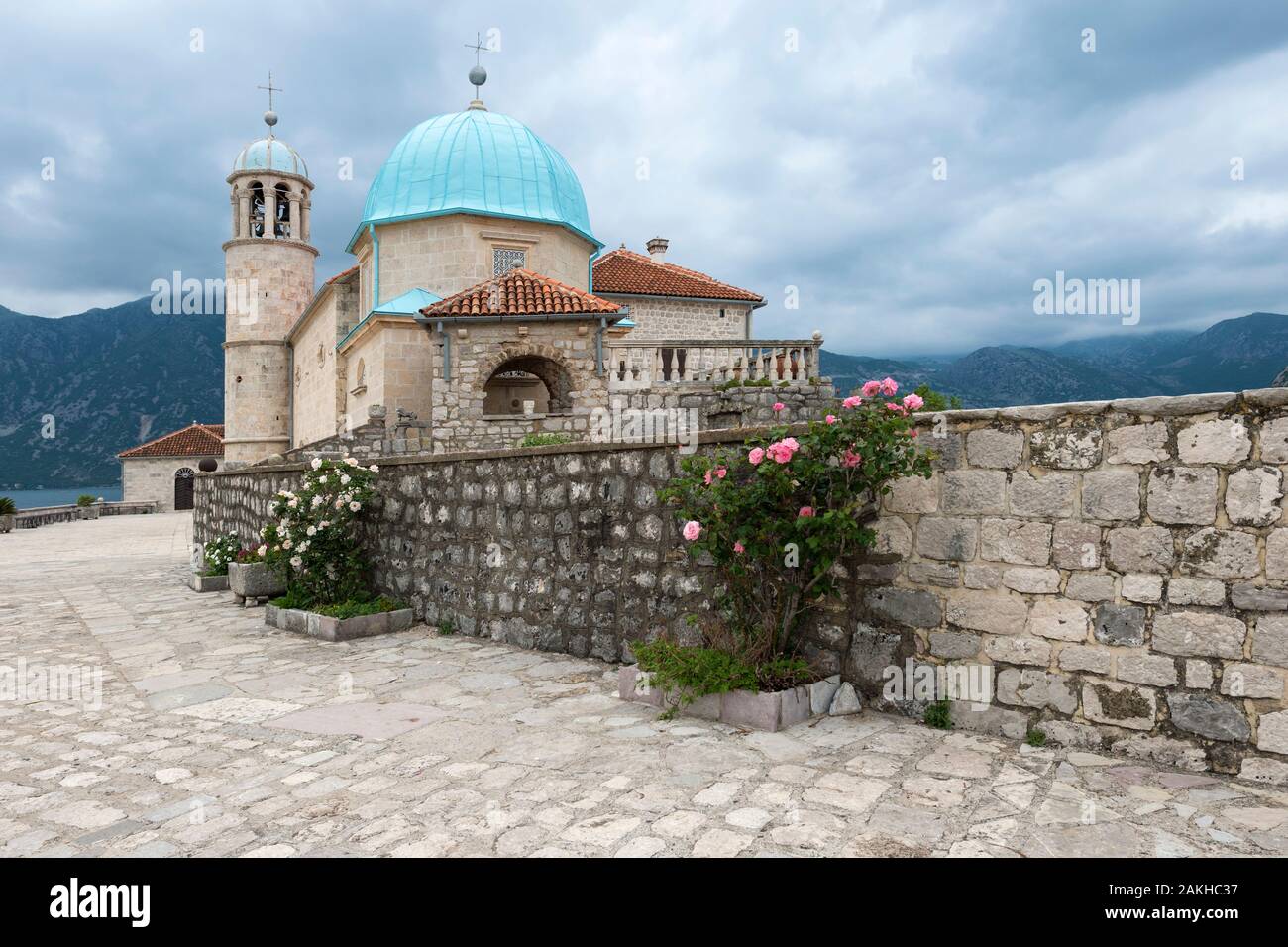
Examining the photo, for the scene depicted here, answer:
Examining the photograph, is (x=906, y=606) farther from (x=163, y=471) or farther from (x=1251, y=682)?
(x=163, y=471)

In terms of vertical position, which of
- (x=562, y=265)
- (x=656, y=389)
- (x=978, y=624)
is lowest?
(x=978, y=624)

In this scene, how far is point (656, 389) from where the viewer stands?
17.0 meters

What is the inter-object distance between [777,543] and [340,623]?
4.65 meters

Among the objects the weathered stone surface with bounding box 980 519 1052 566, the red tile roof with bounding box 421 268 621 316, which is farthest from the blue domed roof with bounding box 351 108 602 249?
the weathered stone surface with bounding box 980 519 1052 566

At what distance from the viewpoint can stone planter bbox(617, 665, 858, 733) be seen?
4.34 meters

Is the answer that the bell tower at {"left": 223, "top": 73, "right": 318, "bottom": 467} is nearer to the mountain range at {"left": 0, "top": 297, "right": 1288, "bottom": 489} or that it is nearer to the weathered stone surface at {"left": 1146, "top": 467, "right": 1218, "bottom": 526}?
the weathered stone surface at {"left": 1146, "top": 467, "right": 1218, "bottom": 526}

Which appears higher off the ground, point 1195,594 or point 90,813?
point 1195,594

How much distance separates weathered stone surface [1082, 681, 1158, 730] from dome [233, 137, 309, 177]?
35150 millimetres

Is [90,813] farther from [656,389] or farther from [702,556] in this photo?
[656,389]
